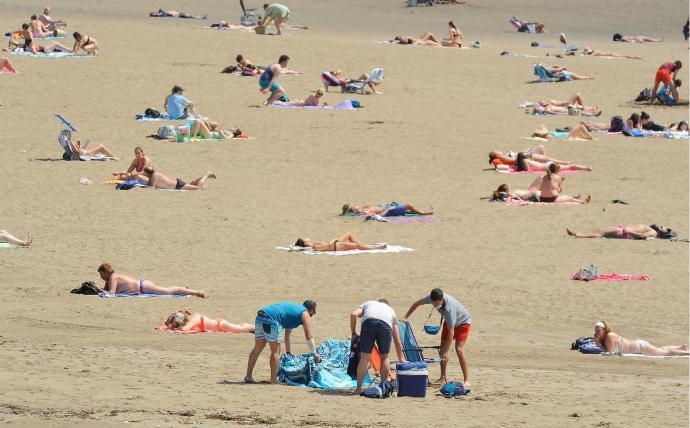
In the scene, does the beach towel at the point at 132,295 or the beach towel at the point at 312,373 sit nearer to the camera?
the beach towel at the point at 312,373

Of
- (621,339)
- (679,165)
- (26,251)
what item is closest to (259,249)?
(26,251)

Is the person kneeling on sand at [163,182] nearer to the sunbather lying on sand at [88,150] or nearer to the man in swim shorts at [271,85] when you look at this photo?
the sunbather lying on sand at [88,150]

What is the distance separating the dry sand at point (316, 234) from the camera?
37.2 ft

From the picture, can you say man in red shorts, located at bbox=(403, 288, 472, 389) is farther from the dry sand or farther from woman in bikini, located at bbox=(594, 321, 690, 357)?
woman in bikini, located at bbox=(594, 321, 690, 357)

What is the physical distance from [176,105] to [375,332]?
16.0 meters

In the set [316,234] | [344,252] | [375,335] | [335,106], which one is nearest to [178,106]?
[335,106]

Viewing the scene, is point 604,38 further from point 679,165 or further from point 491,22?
point 679,165

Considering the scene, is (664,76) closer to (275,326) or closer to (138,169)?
(138,169)

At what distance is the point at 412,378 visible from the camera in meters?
11.6

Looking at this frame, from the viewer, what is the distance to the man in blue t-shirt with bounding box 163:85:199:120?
26.7 meters

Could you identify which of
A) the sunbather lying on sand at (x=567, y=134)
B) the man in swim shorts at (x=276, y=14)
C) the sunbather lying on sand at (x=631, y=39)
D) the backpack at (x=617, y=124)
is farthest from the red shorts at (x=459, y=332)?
the sunbather lying on sand at (x=631, y=39)

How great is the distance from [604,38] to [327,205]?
2688cm

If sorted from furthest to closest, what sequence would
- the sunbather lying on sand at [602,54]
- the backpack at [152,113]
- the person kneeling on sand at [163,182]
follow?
the sunbather lying on sand at [602,54], the backpack at [152,113], the person kneeling on sand at [163,182]

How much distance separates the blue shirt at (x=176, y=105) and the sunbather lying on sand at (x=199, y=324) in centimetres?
1301
